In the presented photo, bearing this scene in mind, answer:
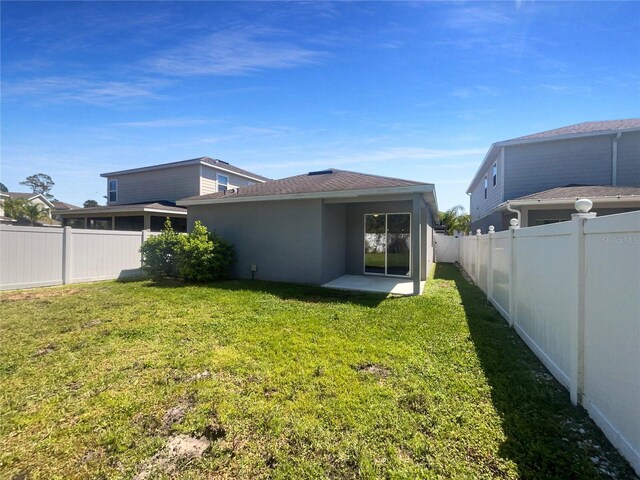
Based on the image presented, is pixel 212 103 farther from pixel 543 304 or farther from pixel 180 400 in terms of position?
pixel 543 304

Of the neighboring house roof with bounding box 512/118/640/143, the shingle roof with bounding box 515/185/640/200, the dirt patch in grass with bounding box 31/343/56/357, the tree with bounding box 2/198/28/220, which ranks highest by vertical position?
the neighboring house roof with bounding box 512/118/640/143

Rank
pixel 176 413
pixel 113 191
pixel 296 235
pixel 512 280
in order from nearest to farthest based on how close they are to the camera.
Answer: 1. pixel 176 413
2. pixel 512 280
3. pixel 296 235
4. pixel 113 191

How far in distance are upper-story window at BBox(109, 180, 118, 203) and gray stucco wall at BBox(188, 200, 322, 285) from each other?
551 inches

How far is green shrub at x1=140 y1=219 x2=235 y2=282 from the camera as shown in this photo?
9.41m

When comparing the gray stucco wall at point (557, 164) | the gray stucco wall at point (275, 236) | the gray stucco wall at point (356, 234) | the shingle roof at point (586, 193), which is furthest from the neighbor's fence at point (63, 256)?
the gray stucco wall at point (557, 164)

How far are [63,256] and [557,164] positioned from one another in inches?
778

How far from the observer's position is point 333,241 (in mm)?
10109

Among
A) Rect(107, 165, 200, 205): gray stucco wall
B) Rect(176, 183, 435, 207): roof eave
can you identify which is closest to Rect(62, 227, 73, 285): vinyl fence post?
Rect(176, 183, 435, 207): roof eave

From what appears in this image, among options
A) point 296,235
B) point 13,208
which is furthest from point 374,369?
point 13,208

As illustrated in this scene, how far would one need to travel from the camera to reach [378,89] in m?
9.92

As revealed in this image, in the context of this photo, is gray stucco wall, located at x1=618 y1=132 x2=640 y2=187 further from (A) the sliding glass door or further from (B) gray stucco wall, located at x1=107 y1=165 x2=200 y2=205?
(B) gray stucco wall, located at x1=107 y1=165 x2=200 y2=205

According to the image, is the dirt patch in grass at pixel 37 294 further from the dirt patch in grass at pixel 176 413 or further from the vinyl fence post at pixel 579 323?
the vinyl fence post at pixel 579 323

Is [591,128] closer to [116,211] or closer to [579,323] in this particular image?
[579,323]

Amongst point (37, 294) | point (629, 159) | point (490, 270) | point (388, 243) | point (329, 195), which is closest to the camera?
point (490, 270)
